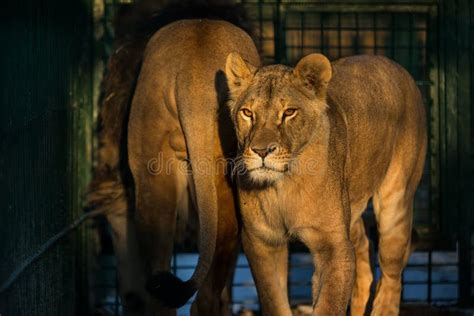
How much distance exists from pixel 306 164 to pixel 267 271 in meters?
0.57

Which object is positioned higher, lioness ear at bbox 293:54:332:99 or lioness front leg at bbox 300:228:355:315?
lioness ear at bbox 293:54:332:99

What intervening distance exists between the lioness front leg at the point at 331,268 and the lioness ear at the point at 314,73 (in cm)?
57

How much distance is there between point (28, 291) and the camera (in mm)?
4895

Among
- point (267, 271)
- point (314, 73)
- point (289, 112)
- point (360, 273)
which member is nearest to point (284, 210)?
point (267, 271)

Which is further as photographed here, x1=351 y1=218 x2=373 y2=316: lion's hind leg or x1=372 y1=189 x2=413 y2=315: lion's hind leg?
x1=351 y1=218 x2=373 y2=316: lion's hind leg

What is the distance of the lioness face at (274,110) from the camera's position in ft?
15.6

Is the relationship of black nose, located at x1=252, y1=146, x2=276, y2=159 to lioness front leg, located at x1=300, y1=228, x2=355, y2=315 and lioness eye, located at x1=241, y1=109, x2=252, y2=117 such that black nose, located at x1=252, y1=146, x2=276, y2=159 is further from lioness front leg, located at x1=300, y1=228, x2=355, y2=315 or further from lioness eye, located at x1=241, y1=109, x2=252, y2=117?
lioness front leg, located at x1=300, y1=228, x2=355, y2=315

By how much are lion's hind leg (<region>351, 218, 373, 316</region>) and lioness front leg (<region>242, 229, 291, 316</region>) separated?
1.29 m

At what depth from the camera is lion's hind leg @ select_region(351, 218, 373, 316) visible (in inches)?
260

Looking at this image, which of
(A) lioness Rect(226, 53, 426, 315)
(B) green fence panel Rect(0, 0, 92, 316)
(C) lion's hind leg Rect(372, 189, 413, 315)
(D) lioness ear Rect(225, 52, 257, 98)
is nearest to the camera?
(B) green fence panel Rect(0, 0, 92, 316)

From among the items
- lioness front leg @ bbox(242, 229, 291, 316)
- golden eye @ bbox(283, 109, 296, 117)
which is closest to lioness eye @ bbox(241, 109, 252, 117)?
golden eye @ bbox(283, 109, 296, 117)

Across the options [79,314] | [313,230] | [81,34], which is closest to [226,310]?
[313,230]

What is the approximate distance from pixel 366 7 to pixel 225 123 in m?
2.67

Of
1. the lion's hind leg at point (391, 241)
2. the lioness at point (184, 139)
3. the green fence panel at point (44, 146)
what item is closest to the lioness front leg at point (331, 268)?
the lioness at point (184, 139)
